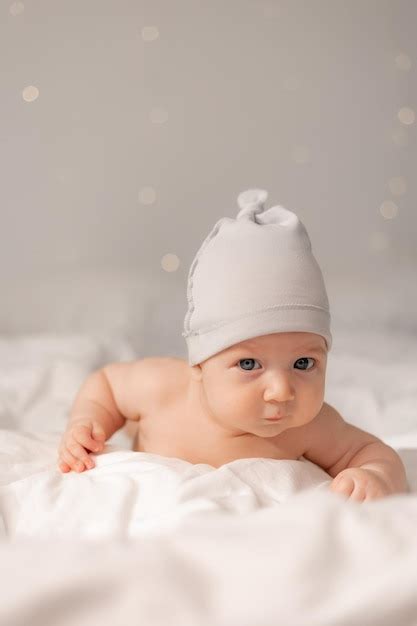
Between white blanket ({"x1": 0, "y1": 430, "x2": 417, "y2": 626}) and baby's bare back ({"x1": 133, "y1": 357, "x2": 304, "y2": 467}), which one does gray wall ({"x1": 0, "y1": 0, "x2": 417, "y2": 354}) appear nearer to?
baby's bare back ({"x1": 133, "y1": 357, "x2": 304, "y2": 467})

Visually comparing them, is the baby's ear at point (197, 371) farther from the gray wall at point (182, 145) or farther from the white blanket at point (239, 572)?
the gray wall at point (182, 145)

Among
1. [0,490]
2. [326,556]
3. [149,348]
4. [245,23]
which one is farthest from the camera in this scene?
[245,23]

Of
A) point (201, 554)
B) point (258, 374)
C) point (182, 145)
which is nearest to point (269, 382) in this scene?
point (258, 374)

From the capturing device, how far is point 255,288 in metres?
1.13

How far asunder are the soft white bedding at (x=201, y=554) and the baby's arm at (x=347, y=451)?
0.14 metres

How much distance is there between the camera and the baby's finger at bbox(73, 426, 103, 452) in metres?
1.23

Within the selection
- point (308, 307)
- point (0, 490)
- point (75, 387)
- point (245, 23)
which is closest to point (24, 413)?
point (75, 387)

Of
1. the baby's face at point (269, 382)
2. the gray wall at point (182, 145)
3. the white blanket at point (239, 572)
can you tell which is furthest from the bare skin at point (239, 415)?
the gray wall at point (182, 145)

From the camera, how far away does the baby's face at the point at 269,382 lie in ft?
3.69

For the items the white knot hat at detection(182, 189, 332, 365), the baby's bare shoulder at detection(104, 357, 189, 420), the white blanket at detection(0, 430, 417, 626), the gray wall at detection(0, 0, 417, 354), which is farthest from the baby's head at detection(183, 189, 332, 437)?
the gray wall at detection(0, 0, 417, 354)

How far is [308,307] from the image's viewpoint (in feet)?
3.73

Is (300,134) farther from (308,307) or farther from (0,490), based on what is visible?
(0,490)

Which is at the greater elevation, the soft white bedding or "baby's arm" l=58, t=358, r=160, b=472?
"baby's arm" l=58, t=358, r=160, b=472

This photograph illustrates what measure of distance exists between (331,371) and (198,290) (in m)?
0.67
